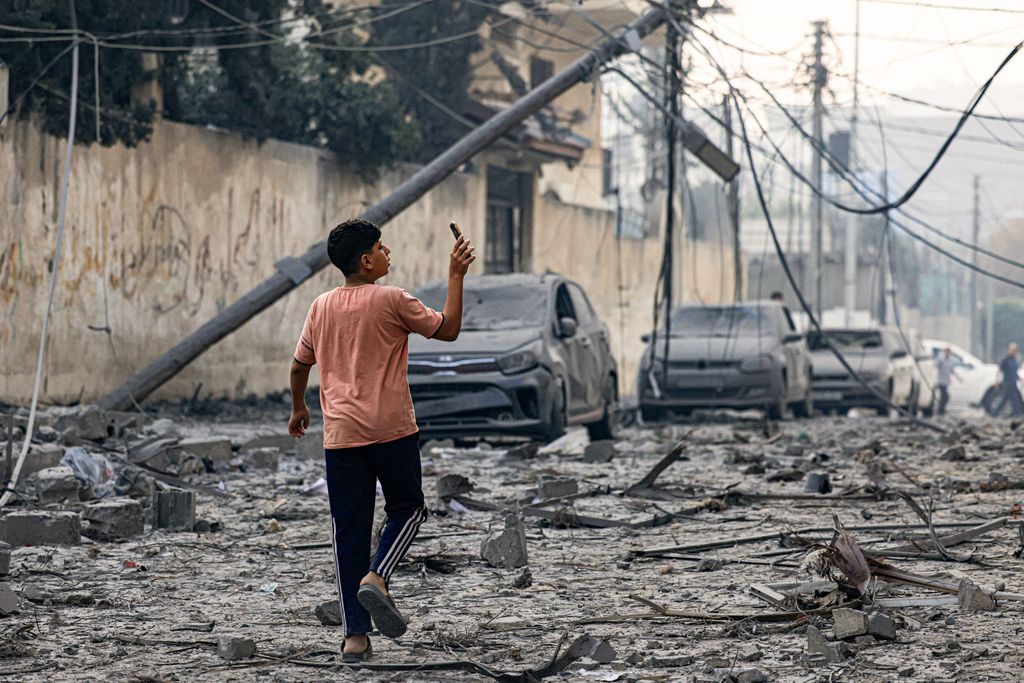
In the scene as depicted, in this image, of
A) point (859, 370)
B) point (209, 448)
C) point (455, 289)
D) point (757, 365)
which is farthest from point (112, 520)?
point (859, 370)

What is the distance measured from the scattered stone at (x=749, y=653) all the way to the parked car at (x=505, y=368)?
7750mm

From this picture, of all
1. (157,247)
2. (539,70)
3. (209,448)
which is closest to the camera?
(209,448)

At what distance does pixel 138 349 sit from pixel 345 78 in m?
6.13

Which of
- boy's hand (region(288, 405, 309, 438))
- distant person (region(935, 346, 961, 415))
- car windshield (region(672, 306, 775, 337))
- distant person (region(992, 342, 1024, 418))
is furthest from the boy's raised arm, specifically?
distant person (region(992, 342, 1024, 418))

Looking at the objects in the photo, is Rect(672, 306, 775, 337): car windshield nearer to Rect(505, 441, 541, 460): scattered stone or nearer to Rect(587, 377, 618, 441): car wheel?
Rect(587, 377, 618, 441): car wheel

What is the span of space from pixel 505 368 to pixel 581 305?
2761 millimetres

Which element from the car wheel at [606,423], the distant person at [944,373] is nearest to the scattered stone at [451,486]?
the car wheel at [606,423]

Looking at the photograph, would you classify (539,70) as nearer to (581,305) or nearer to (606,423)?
(581,305)

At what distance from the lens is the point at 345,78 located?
20.2 metres

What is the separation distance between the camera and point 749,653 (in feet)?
17.0

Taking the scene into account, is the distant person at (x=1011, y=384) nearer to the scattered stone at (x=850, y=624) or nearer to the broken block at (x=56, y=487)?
the broken block at (x=56, y=487)

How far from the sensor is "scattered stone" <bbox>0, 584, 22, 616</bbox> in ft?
19.7

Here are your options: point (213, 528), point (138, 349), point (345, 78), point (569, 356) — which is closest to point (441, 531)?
point (213, 528)

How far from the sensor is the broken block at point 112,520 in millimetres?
8219
